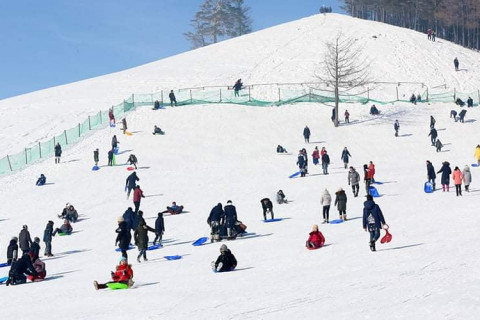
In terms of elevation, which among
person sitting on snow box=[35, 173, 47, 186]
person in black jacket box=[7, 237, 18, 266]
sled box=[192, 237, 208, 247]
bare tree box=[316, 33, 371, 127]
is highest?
bare tree box=[316, 33, 371, 127]

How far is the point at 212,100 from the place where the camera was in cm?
5881

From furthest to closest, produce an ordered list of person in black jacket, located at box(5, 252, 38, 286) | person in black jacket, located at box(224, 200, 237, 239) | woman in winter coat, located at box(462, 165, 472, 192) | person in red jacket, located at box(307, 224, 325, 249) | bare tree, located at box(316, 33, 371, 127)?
bare tree, located at box(316, 33, 371, 127)
woman in winter coat, located at box(462, 165, 472, 192)
person in black jacket, located at box(224, 200, 237, 239)
person in red jacket, located at box(307, 224, 325, 249)
person in black jacket, located at box(5, 252, 38, 286)

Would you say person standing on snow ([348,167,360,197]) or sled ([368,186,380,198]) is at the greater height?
person standing on snow ([348,167,360,197])

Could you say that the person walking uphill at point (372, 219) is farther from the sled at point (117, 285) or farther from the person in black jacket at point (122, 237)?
the person in black jacket at point (122, 237)

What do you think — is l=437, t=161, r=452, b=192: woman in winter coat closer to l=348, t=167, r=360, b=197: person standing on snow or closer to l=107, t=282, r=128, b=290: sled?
l=348, t=167, r=360, b=197: person standing on snow

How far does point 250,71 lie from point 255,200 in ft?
150

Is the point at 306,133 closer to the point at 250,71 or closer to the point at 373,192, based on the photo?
the point at 373,192

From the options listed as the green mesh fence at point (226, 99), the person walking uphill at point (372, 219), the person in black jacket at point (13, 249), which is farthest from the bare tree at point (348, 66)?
the person walking uphill at point (372, 219)

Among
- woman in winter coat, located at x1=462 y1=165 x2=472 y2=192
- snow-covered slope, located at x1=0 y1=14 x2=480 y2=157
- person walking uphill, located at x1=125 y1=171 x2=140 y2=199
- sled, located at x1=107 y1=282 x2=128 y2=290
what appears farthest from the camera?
snow-covered slope, located at x1=0 y1=14 x2=480 y2=157

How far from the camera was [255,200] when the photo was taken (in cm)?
3156

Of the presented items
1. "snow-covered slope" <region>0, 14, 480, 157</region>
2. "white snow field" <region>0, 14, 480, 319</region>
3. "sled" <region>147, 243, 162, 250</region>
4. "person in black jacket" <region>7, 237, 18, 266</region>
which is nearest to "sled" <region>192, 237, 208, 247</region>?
"white snow field" <region>0, 14, 480, 319</region>

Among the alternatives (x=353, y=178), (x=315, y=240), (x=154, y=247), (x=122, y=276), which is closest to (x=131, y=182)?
(x=353, y=178)

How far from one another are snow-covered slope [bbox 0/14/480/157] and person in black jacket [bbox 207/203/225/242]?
35.6 m

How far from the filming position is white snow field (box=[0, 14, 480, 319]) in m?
13.4
